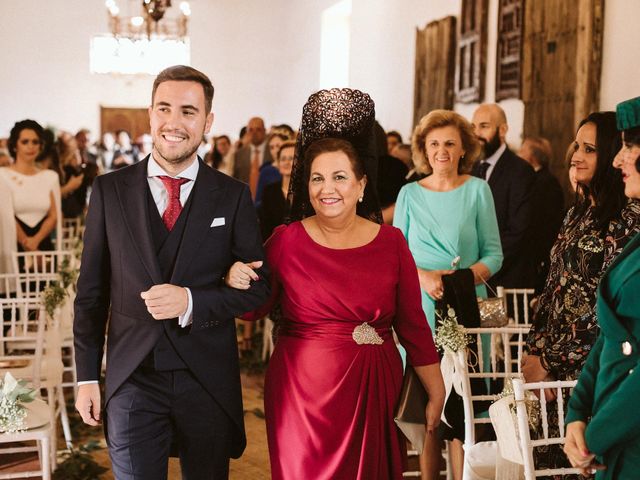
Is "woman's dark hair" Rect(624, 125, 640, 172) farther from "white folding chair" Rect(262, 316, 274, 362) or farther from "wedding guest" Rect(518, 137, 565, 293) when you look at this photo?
"white folding chair" Rect(262, 316, 274, 362)

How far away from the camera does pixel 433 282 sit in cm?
418

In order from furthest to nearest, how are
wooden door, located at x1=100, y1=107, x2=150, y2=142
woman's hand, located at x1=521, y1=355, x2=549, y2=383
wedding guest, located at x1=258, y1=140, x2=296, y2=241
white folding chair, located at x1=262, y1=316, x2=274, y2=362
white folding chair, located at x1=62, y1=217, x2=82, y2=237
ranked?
wooden door, located at x1=100, y1=107, x2=150, y2=142
white folding chair, located at x1=62, y1=217, x2=82, y2=237
white folding chair, located at x1=262, y1=316, x2=274, y2=362
wedding guest, located at x1=258, y1=140, x2=296, y2=241
woman's hand, located at x1=521, y1=355, x2=549, y2=383

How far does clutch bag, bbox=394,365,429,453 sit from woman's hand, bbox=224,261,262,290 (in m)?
0.62

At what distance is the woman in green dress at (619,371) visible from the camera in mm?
2059

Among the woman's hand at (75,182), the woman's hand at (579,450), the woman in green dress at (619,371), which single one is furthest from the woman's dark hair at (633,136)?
the woman's hand at (75,182)

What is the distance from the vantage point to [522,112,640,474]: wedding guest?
2.96 metres

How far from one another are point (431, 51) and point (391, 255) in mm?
7182

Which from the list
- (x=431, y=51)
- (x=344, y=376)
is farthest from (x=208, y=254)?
(x=431, y=51)

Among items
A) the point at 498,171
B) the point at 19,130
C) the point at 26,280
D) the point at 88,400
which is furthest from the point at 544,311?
the point at 19,130

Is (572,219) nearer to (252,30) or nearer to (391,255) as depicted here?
(391,255)

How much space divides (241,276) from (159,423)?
0.48 m

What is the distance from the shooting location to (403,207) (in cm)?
446

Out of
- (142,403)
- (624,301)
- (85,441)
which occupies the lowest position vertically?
(85,441)

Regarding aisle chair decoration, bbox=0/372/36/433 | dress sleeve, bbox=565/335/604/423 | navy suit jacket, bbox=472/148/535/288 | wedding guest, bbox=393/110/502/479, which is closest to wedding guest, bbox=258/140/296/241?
navy suit jacket, bbox=472/148/535/288
